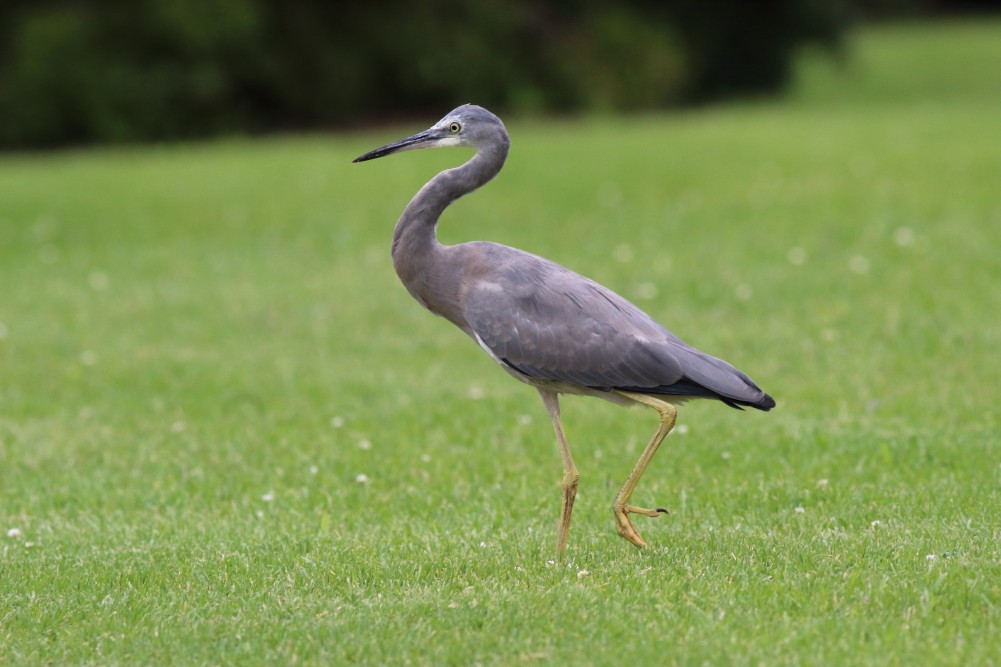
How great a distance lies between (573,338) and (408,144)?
1.20 meters

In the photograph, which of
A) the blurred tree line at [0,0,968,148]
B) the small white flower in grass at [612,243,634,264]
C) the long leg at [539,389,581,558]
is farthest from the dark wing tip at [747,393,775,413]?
the blurred tree line at [0,0,968,148]

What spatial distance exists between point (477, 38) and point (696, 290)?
14311 mm

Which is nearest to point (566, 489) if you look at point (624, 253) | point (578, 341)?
point (578, 341)

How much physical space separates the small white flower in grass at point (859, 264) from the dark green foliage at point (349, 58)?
13.6 m

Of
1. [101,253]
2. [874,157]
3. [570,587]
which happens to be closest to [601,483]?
[570,587]

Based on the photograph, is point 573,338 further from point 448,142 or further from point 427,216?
point 448,142

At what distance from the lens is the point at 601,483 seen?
7.58 metres

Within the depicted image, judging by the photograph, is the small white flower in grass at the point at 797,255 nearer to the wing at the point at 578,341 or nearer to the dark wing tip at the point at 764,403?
the wing at the point at 578,341

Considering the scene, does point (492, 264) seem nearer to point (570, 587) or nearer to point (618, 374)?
point (618, 374)

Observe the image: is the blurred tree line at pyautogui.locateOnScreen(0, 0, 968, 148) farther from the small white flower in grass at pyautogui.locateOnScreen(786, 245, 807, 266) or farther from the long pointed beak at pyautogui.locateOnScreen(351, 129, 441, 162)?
the long pointed beak at pyautogui.locateOnScreen(351, 129, 441, 162)

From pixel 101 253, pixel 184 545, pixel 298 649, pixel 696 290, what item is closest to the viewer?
pixel 298 649

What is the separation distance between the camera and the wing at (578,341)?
5.95 metres

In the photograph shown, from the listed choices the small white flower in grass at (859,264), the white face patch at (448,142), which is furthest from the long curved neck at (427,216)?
the small white flower in grass at (859,264)

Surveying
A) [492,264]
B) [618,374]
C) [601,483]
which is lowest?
[601,483]
